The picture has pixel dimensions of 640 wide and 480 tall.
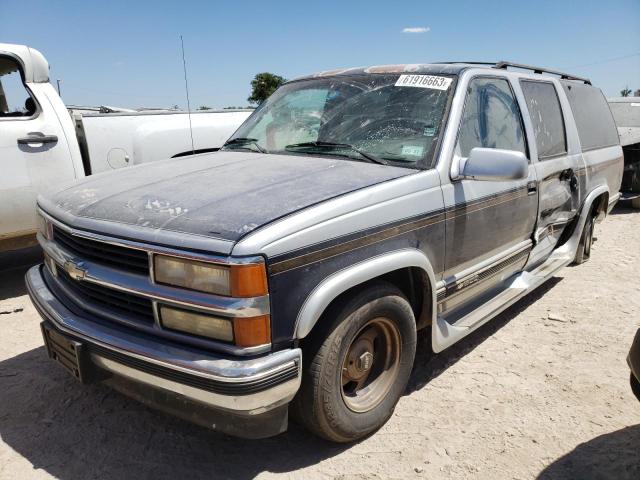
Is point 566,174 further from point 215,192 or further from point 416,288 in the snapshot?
point 215,192

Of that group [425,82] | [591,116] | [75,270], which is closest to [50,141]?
[75,270]

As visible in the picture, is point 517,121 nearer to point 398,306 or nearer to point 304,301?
point 398,306

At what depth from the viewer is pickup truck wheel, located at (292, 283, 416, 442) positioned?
7.46ft

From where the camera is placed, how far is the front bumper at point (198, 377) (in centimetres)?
197

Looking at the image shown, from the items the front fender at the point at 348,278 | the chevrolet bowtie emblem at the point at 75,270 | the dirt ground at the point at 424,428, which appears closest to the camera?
the front fender at the point at 348,278

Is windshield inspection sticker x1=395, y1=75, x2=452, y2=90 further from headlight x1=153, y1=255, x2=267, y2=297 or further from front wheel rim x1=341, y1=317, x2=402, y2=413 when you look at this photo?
headlight x1=153, y1=255, x2=267, y2=297

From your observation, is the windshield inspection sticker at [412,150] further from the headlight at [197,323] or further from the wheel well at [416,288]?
the headlight at [197,323]

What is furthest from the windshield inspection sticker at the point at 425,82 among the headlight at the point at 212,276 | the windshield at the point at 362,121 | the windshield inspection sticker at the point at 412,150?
the headlight at the point at 212,276

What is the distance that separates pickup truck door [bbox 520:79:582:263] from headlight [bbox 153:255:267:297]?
259cm

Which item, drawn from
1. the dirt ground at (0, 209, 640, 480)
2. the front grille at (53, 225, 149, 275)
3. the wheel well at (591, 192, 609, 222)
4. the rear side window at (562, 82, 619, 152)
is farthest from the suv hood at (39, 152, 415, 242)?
the wheel well at (591, 192, 609, 222)

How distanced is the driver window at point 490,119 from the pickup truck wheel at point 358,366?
1107 mm

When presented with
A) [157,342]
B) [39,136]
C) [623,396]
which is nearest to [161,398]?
[157,342]

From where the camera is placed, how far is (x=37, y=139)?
4547mm

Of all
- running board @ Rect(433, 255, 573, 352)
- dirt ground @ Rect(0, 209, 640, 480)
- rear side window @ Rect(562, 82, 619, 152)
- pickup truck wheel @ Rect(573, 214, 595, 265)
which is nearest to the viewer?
dirt ground @ Rect(0, 209, 640, 480)
